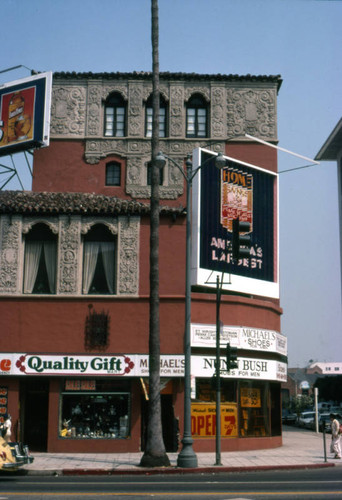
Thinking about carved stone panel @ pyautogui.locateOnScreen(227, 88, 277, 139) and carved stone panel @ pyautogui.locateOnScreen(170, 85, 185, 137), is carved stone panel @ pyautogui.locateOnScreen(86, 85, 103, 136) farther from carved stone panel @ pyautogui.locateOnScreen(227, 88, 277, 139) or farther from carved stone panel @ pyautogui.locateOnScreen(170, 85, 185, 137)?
carved stone panel @ pyautogui.locateOnScreen(227, 88, 277, 139)

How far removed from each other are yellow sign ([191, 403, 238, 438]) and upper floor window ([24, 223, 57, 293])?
7.87 meters

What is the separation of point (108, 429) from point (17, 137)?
578 inches

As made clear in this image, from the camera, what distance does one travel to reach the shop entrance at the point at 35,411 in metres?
27.7

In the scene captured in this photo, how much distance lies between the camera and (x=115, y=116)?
118 feet

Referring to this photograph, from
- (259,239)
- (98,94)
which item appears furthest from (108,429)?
(98,94)

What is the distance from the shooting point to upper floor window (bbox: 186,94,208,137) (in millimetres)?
35844

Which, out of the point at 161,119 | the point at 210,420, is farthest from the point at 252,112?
the point at 210,420

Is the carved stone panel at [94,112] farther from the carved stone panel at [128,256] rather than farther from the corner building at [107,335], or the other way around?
the carved stone panel at [128,256]

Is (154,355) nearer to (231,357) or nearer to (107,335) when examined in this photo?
(231,357)

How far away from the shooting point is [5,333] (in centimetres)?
2816

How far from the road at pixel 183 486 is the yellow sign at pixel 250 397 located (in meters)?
8.42

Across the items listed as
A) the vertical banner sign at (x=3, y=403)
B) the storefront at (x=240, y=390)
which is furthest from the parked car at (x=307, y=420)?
the vertical banner sign at (x=3, y=403)

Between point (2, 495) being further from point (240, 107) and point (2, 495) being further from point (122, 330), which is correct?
point (240, 107)

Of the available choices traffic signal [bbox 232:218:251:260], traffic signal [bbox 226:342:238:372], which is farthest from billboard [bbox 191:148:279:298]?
traffic signal [bbox 232:218:251:260]
